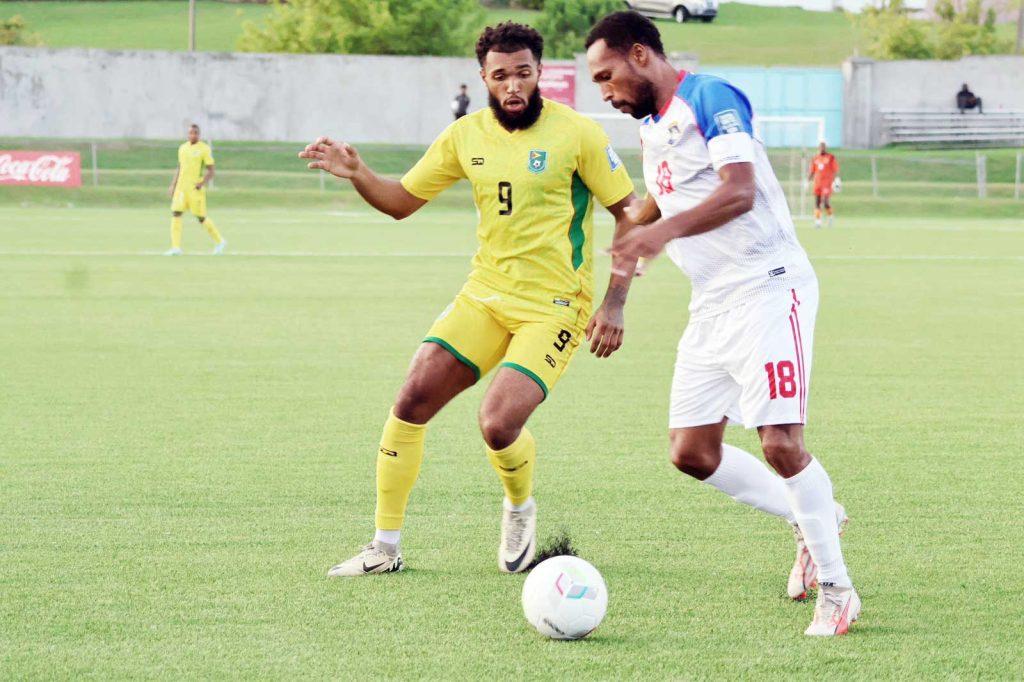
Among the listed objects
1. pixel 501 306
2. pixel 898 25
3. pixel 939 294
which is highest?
pixel 898 25

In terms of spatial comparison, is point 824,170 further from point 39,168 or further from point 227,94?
point 227,94

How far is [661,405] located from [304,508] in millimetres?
3945

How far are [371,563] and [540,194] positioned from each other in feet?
5.62

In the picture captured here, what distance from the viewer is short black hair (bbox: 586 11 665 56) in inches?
204

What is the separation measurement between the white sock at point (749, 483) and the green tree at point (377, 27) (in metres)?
58.8

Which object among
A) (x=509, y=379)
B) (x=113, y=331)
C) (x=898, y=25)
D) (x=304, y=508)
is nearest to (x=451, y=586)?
(x=509, y=379)

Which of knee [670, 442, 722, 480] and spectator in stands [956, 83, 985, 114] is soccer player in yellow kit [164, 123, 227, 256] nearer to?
knee [670, 442, 722, 480]

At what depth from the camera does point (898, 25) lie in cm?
7094

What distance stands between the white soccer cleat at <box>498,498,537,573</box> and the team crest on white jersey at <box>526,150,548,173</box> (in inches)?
56.6

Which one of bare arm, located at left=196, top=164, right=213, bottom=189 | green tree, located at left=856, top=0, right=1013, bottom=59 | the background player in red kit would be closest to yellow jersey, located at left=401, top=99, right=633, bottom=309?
bare arm, located at left=196, top=164, right=213, bottom=189

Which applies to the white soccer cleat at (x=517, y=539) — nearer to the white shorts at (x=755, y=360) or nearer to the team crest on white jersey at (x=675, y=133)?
the white shorts at (x=755, y=360)

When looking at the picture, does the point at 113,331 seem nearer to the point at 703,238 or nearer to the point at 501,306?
the point at 501,306

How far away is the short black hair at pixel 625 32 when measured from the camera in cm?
517

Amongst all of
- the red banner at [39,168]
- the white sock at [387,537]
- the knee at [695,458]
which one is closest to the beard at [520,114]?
the knee at [695,458]
